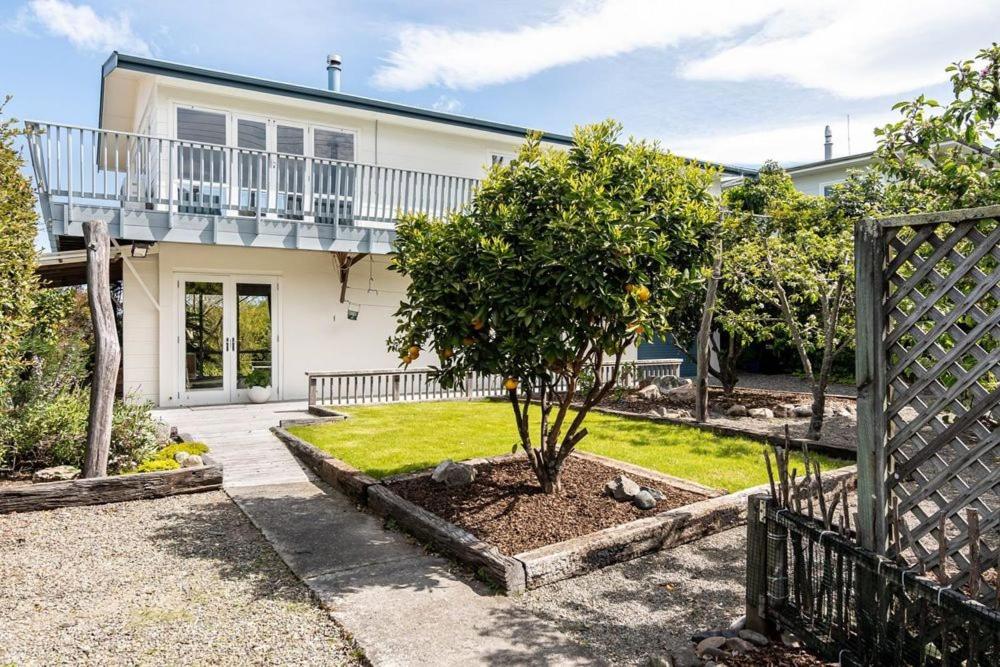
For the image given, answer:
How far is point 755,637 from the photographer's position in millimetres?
3188

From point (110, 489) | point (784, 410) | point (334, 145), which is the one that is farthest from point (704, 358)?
point (334, 145)

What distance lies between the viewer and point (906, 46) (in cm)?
628

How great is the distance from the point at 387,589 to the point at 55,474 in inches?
159

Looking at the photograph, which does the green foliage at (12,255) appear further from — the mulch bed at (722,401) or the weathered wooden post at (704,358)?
the mulch bed at (722,401)

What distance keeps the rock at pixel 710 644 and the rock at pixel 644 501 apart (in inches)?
76.4

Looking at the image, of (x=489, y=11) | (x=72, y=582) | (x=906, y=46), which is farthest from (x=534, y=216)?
(x=489, y=11)

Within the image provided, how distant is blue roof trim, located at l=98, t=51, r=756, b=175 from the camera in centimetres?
1126

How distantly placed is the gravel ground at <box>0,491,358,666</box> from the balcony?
18.1 ft

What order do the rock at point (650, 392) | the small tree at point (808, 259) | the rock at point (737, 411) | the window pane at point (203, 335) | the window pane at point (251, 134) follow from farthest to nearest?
1. the window pane at point (251, 134)
2. the rock at point (650, 392)
3. the window pane at point (203, 335)
4. the rock at point (737, 411)
5. the small tree at point (808, 259)

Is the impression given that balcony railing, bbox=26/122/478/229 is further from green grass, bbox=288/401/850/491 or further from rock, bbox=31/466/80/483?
rock, bbox=31/466/80/483

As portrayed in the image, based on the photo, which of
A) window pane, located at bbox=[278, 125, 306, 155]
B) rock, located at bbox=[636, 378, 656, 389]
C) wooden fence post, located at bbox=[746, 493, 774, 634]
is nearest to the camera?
wooden fence post, located at bbox=[746, 493, 774, 634]

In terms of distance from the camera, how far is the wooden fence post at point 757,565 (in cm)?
330

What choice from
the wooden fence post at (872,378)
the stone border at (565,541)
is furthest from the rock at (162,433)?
the wooden fence post at (872,378)

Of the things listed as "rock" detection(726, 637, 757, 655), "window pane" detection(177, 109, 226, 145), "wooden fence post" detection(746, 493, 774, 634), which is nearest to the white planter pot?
"window pane" detection(177, 109, 226, 145)
